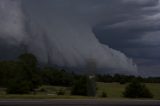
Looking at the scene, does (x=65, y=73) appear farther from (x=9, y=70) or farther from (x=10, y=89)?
(x=10, y=89)

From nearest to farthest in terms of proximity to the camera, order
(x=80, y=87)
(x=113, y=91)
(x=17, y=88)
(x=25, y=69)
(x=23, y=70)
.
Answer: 1. (x=80, y=87)
2. (x=17, y=88)
3. (x=113, y=91)
4. (x=25, y=69)
5. (x=23, y=70)

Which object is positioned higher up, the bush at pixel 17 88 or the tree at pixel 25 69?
the tree at pixel 25 69

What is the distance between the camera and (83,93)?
70375mm

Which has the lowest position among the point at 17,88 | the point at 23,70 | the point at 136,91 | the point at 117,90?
the point at 136,91

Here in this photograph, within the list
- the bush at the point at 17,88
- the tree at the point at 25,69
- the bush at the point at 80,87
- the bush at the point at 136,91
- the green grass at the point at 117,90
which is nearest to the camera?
the bush at the point at 136,91

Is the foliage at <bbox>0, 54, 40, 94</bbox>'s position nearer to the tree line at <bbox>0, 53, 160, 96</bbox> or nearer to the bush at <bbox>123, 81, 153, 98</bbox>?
the tree line at <bbox>0, 53, 160, 96</bbox>

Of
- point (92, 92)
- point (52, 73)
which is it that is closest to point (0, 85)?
point (52, 73)

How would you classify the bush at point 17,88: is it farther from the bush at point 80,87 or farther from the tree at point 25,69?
the tree at point 25,69

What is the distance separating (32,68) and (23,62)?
11.7 feet

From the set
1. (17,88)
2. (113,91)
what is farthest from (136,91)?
(113,91)

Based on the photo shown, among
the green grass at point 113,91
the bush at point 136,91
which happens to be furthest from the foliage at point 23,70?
the bush at point 136,91

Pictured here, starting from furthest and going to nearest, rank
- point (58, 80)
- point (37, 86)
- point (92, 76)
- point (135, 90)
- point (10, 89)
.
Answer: point (58, 80), point (37, 86), point (10, 89), point (135, 90), point (92, 76)

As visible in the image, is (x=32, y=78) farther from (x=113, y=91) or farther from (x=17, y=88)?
(x=17, y=88)

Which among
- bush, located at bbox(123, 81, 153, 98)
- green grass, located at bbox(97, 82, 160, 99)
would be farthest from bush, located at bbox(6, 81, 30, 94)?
bush, located at bbox(123, 81, 153, 98)
